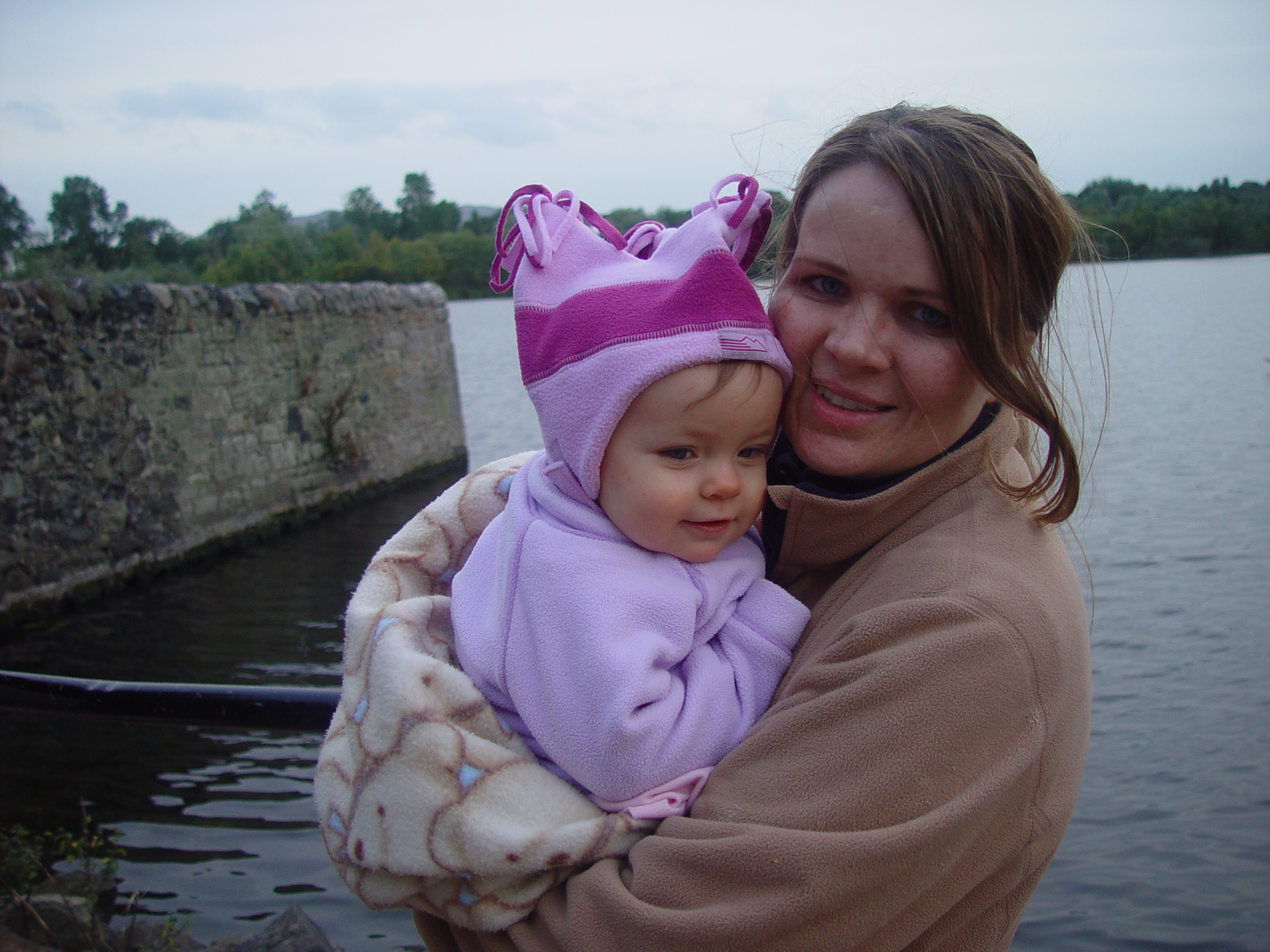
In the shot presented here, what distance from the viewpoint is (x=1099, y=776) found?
647 cm

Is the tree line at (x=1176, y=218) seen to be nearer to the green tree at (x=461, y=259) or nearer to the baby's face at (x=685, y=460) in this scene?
the baby's face at (x=685, y=460)

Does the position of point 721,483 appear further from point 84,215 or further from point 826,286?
point 84,215

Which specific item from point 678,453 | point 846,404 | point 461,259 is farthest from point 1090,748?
point 461,259

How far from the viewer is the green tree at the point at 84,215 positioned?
5778cm

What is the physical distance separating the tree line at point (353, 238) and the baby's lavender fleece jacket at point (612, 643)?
0.59 m

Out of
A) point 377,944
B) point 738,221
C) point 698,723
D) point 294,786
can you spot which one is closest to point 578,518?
point 698,723

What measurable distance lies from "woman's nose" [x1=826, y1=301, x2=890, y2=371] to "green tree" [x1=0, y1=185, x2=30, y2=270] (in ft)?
163

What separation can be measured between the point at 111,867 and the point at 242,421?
728cm

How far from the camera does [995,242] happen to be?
50.8 inches

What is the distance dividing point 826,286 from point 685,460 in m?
0.33

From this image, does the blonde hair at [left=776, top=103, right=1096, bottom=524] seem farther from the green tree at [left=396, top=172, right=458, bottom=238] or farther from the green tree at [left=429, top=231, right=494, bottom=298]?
the green tree at [left=396, top=172, right=458, bottom=238]

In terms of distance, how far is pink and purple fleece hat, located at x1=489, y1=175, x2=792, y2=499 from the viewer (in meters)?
1.35

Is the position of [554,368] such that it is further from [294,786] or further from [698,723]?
[294,786]

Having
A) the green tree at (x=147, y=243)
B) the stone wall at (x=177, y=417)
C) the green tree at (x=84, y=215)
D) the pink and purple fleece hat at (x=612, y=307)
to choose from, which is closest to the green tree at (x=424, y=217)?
the green tree at (x=147, y=243)
